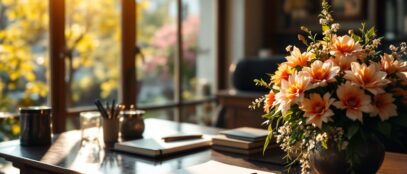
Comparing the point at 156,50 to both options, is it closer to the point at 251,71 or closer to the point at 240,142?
the point at 251,71

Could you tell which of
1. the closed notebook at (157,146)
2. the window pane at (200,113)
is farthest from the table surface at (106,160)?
the window pane at (200,113)

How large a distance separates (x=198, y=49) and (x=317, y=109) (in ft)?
10.3

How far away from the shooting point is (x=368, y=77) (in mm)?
1035

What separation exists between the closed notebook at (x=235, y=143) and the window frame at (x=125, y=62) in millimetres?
1581

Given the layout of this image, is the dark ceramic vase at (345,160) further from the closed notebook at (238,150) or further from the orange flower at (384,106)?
the closed notebook at (238,150)

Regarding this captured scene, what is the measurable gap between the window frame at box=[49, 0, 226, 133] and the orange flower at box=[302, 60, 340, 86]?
2.12 metres

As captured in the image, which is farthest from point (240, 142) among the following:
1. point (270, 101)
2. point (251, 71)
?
point (251, 71)

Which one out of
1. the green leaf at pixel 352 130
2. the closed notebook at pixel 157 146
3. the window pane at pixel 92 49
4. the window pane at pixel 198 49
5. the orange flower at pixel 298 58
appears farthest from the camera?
the window pane at pixel 198 49

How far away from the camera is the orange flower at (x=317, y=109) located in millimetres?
1019

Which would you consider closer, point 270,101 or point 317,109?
point 317,109

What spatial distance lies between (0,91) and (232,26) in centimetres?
233

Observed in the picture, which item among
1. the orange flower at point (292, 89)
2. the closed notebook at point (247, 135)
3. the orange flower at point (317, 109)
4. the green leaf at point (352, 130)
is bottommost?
the closed notebook at point (247, 135)

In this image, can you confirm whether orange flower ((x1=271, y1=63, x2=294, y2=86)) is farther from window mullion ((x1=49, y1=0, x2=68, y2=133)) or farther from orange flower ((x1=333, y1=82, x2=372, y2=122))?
window mullion ((x1=49, y1=0, x2=68, y2=133))

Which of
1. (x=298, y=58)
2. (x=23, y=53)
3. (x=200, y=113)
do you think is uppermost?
(x=23, y=53)
